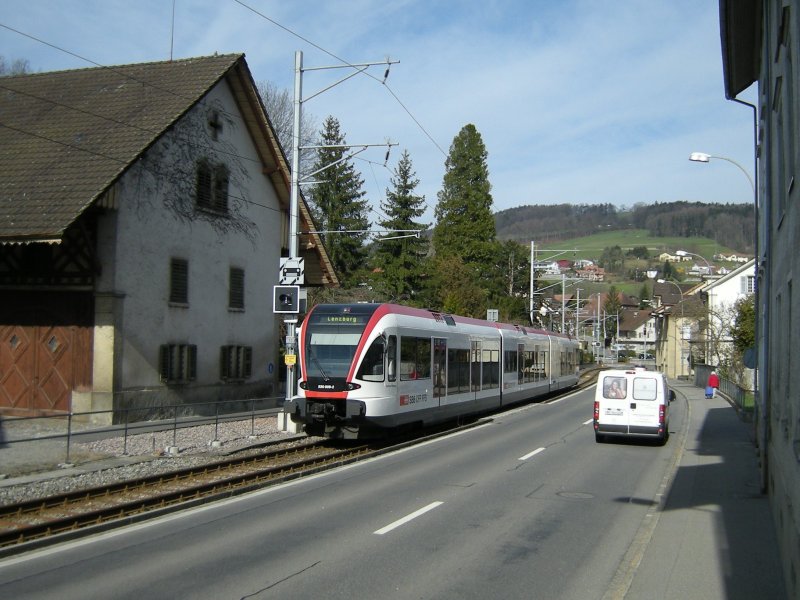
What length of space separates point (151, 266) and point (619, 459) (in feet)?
47.0

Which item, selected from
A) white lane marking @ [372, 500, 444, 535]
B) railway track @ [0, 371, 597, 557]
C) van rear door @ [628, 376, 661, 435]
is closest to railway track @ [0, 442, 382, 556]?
railway track @ [0, 371, 597, 557]

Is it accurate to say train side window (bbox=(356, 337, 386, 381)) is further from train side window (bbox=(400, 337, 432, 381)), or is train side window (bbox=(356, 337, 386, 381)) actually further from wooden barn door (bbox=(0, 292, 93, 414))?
wooden barn door (bbox=(0, 292, 93, 414))

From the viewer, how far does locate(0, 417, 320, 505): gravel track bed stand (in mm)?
13117

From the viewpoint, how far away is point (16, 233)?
65.5ft

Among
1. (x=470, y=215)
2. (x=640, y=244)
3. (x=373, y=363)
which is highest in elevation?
(x=640, y=244)

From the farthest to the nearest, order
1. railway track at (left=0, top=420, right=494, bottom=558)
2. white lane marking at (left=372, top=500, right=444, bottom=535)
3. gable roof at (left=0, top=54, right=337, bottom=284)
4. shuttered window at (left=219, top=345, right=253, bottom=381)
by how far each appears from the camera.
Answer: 1. shuttered window at (left=219, top=345, right=253, bottom=381)
2. gable roof at (left=0, top=54, right=337, bottom=284)
3. white lane marking at (left=372, top=500, right=444, bottom=535)
4. railway track at (left=0, top=420, right=494, bottom=558)

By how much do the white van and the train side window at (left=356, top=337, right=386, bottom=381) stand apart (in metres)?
5.46

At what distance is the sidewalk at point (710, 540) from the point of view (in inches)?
313

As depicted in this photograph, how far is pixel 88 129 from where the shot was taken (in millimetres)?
24172

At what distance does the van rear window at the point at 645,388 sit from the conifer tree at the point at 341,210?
3799cm

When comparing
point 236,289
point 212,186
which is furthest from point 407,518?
point 236,289

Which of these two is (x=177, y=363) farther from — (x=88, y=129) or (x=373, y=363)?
(x=373, y=363)

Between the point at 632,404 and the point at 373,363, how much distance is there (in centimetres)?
659

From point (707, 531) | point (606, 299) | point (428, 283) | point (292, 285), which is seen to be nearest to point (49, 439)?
point (292, 285)
